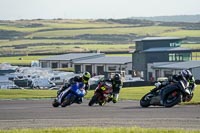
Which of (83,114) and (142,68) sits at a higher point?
(83,114)

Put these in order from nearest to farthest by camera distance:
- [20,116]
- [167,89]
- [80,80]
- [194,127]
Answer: [194,127]
[20,116]
[167,89]
[80,80]

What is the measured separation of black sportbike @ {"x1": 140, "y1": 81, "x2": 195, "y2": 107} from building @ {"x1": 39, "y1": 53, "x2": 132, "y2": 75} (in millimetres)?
71424

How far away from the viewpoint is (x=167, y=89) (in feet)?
86.9

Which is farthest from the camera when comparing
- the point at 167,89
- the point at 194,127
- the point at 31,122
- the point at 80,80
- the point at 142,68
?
the point at 142,68

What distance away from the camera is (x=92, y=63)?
110375 mm

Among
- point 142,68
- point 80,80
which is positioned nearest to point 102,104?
point 80,80

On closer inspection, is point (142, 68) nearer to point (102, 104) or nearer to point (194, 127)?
point (102, 104)

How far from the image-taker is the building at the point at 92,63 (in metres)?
106

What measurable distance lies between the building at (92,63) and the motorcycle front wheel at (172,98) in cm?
7175

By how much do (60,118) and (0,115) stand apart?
313cm

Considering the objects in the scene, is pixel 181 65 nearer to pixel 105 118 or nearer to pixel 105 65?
pixel 105 65

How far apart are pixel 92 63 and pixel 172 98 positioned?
8404cm

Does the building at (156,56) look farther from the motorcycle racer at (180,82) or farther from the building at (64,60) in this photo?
the motorcycle racer at (180,82)

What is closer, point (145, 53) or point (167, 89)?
point (167, 89)
